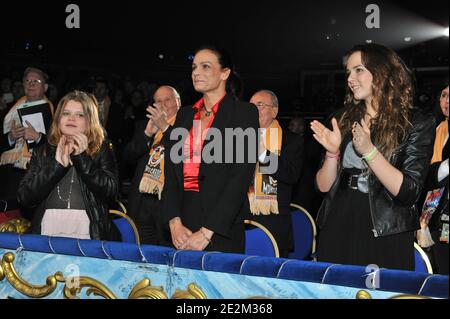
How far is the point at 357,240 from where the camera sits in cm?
300

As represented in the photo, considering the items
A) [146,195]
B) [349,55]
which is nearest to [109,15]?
[146,195]

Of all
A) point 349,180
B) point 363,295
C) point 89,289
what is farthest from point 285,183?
point 363,295

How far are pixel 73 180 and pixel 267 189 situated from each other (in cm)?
190

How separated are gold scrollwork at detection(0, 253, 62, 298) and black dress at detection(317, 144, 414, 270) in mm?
1175

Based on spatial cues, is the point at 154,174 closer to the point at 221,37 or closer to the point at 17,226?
the point at 17,226

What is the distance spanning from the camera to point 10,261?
301cm

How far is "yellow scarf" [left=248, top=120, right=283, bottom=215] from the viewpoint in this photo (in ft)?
16.8

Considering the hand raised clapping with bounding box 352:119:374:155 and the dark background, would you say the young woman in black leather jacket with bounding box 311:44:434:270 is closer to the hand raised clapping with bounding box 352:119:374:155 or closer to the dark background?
the hand raised clapping with bounding box 352:119:374:155

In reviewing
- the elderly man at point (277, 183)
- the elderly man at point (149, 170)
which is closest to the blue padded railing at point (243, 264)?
the elderly man at point (149, 170)

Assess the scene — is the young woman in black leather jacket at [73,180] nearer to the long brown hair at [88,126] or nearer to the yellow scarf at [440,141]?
the long brown hair at [88,126]

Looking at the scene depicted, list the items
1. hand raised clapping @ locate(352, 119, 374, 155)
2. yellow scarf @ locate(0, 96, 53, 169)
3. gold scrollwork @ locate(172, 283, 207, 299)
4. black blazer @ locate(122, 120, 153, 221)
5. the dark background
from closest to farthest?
gold scrollwork @ locate(172, 283, 207, 299) < hand raised clapping @ locate(352, 119, 374, 155) < black blazer @ locate(122, 120, 153, 221) < yellow scarf @ locate(0, 96, 53, 169) < the dark background

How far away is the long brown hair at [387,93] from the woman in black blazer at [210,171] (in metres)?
0.60

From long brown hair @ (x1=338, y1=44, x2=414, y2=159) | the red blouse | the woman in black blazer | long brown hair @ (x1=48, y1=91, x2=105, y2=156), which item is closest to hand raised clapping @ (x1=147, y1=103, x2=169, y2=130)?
long brown hair @ (x1=48, y1=91, x2=105, y2=156)
